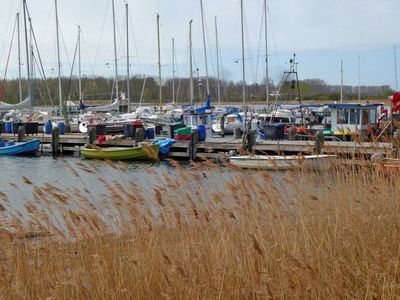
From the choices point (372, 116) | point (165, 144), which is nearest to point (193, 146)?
point (165, 144)

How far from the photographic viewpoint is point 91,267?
195 inches

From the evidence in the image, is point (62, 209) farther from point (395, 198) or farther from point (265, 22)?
point (265, 22)

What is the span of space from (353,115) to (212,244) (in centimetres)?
2468

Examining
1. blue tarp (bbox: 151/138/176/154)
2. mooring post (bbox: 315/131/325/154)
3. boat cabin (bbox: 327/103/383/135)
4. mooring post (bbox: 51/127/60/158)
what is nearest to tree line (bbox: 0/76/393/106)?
mooring post (bbox: 51/127/60/158)

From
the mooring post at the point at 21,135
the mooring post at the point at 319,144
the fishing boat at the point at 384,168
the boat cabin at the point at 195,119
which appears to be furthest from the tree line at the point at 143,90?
the fishing boat at the point at 384,168

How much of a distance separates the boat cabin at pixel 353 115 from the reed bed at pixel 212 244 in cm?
2197

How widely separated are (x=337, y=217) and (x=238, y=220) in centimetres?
94

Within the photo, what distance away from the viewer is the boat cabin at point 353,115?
93.3 ft

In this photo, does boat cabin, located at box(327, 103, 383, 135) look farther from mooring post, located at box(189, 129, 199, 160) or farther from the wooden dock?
mooring post, located at box(189, 129, 199, 160)

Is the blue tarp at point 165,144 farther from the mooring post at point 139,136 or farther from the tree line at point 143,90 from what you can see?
the tree line at point 143,90

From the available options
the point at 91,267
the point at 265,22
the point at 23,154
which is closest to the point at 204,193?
the point at 91,267

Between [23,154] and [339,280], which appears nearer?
[339,280]

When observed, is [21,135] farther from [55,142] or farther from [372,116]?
[372,116]

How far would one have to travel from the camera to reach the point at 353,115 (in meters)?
28.6
